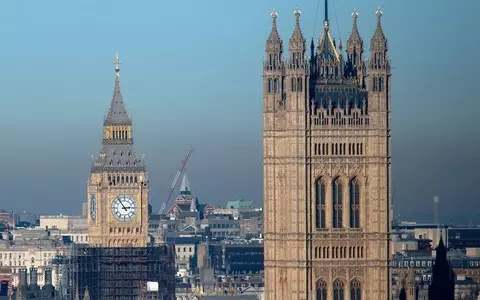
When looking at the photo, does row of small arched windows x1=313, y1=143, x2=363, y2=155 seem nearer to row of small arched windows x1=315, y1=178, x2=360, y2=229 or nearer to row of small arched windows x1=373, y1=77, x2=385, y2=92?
row of small arched windows x1=315, y1=178, x2=360, y2=229

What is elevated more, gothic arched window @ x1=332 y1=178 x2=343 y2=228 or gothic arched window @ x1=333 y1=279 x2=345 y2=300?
gothic arched window @ x1=332 y1=178 x2=343 y2=228

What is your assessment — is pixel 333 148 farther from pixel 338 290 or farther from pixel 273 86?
pixel 338 290

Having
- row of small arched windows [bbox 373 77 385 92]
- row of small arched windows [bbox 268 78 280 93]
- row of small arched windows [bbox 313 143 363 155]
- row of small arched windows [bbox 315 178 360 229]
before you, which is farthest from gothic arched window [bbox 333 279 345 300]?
row of small arched windows [bbox 268 78 280 93]

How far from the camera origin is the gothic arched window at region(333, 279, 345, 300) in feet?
529

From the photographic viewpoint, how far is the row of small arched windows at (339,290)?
529 ft

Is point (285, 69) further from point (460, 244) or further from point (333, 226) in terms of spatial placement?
point (460, 244)

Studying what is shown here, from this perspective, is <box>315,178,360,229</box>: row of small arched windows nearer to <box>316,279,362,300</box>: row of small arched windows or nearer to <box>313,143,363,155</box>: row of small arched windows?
<box>313,143,363,155</box>: row of small arched windows

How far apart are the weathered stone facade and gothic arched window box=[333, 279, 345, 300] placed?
1.7 inches

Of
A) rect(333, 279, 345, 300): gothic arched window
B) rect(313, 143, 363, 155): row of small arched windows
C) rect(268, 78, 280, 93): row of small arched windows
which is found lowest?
rect(333, 279, 345, 300): gothic arched window

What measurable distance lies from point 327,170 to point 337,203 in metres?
1.55

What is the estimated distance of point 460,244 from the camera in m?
199

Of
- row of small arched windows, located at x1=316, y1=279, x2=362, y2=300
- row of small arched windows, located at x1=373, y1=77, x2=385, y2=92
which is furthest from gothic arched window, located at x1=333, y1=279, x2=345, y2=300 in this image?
row of small arched windows, located at x1=373, y1=77, x2=385, y2=92

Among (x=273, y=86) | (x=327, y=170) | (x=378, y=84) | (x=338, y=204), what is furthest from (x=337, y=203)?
(x=273, y=86)

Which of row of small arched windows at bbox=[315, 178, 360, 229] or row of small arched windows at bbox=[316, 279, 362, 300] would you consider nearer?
row of small arched windows at bbox=[316, 279, 362, 300]
